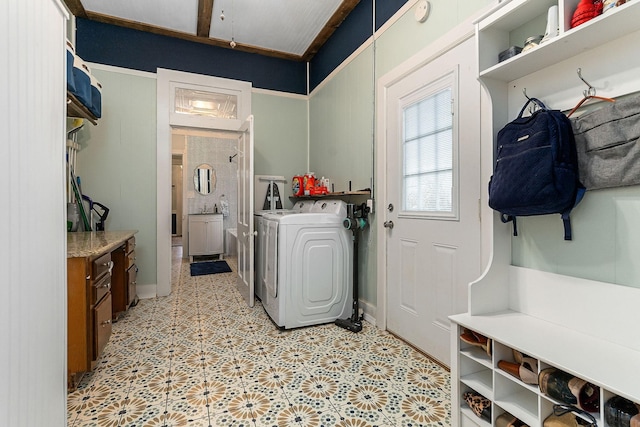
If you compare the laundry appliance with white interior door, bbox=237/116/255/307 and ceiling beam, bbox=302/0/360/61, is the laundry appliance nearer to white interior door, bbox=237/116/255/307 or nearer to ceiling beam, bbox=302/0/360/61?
white interior door, bbox=237/116/255/307

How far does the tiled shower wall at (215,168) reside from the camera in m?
6.09

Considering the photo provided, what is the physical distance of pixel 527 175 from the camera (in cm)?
122

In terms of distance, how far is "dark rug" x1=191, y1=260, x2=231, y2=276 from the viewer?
482 centimetres

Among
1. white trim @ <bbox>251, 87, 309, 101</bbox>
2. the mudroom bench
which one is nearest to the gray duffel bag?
the mudroom bench

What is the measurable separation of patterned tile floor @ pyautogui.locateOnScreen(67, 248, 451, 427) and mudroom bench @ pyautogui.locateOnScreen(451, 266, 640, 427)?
0.43m

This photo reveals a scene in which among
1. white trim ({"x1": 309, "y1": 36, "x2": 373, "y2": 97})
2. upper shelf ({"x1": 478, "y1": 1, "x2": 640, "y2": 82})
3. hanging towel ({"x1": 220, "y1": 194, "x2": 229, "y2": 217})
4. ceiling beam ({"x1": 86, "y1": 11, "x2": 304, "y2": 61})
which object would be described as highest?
ceiling beam ({"x1": 86, "y1": 11, "x2": 304, "y2": 61})

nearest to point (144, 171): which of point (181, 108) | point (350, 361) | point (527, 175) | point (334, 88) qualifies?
point (181, 108)

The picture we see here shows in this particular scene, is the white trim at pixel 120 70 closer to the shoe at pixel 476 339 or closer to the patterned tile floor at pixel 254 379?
A: the patterned tile floor at pixel 254 379

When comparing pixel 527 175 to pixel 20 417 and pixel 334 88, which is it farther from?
pixel 334 88

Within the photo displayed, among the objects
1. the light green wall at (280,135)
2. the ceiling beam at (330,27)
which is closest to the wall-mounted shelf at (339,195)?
the light green wall at (280,135)

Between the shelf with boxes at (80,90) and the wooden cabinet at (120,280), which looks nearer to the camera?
the shelf with boxes at (80,90)

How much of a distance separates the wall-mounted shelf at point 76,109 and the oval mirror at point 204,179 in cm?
329

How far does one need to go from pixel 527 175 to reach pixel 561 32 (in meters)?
0.52

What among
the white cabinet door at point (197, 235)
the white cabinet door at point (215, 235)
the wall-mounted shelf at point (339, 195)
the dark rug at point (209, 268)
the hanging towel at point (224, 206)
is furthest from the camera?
the hanging towel at point (224, 206)
